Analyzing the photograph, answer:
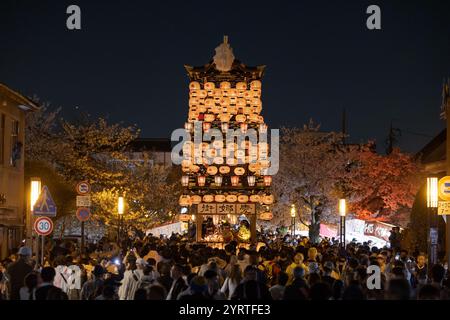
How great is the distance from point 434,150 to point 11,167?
Result: 28287 mm

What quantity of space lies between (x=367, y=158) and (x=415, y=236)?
2109 centimetres

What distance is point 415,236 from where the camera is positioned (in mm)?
32781

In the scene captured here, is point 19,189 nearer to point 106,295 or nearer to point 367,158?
point 106,295

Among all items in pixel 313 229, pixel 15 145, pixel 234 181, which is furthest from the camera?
pixel 313 229

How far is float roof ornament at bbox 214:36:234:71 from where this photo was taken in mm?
44812

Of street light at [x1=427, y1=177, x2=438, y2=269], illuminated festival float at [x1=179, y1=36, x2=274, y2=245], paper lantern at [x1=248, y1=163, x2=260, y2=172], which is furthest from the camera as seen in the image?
paper lantern at [x1=248, y1=163, x2=260, y2=172]

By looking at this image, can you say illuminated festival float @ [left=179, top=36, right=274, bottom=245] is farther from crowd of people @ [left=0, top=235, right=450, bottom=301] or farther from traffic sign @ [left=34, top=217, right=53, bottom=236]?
A: traffic sign @ [left=34, top=217, right=53, bottom=236]

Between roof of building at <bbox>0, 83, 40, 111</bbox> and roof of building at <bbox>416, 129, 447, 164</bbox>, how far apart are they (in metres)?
23.3

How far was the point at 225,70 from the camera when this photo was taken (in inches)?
1774

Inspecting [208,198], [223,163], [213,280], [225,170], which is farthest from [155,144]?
[213,280]

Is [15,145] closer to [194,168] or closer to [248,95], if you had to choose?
[194,168]

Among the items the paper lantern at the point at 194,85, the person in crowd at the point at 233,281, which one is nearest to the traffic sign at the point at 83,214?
the person in crowd at the point at 233,281

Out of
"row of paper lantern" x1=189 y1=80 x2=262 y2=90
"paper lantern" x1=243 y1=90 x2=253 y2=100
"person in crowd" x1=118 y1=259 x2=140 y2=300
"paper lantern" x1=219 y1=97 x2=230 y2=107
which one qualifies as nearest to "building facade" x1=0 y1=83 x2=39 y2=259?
"row of paper lantern" x1=189 y1=80 x2=262 y2=90
